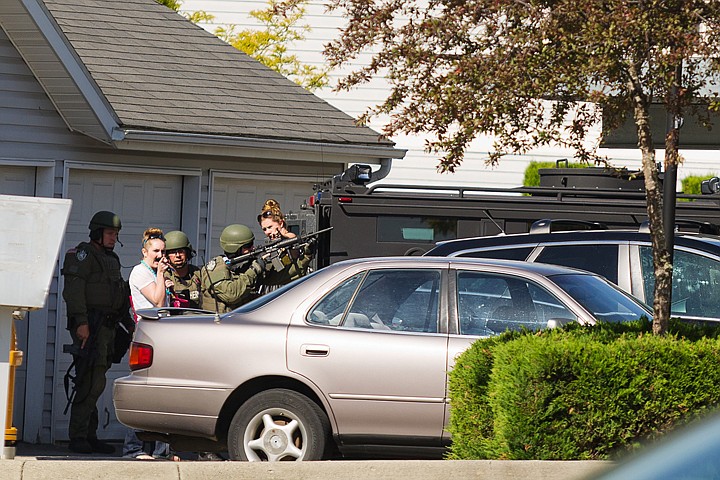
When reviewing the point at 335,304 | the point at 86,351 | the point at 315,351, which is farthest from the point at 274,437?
the point at 86,351

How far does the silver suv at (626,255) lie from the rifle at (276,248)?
139 centimetres

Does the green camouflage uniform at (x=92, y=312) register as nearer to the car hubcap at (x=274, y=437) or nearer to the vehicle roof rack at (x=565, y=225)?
the car hubcap at (x=274, y=437)

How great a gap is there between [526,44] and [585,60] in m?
0.37

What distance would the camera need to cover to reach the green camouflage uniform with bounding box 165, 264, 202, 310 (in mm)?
10344

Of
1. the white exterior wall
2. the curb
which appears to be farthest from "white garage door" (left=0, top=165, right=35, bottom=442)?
the white exterior wall

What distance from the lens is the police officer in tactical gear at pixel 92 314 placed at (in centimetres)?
1069

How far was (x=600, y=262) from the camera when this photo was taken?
10453 mm

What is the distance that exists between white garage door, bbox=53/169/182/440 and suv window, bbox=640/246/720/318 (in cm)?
531

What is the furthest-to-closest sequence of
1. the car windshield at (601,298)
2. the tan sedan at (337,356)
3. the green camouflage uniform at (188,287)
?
the green camouflage uniform at (188,287), the car windshield at (601,298), the tan sedan at (337,356)

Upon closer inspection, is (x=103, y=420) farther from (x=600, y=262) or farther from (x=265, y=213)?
(x=600, y=262)

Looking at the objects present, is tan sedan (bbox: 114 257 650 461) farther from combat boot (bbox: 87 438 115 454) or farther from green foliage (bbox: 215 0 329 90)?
green foliage (bbox: 215 0 329 90)

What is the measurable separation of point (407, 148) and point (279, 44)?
3.12 m

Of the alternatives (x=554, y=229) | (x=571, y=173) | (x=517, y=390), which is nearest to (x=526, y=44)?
(x=517, y=390)

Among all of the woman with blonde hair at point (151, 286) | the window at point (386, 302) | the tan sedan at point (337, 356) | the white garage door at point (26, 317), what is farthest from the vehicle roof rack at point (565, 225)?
the white garage door at point (26, 317)
